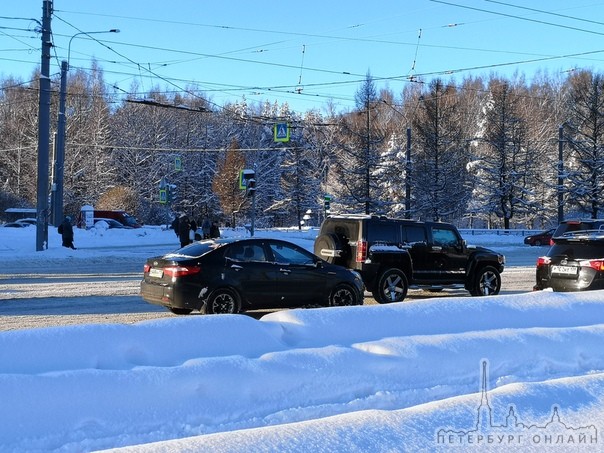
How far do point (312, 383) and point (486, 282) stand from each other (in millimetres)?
10700

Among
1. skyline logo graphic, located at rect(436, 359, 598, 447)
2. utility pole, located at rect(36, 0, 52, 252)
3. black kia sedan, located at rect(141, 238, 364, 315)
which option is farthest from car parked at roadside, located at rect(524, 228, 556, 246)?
skyline logo graphic, located at rect(436, 359, 598, 447)

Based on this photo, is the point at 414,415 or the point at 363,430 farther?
the point at 414,415

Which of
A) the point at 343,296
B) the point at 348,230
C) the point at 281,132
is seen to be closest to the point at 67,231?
the point at 281,132

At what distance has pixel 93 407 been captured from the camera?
16.3ft

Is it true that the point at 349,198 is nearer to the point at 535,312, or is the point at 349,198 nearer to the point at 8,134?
the point at 8,134

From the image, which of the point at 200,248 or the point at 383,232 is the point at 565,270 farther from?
the point at 200,248

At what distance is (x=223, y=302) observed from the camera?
11430 mm

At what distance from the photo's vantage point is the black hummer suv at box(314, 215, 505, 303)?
14.0 m

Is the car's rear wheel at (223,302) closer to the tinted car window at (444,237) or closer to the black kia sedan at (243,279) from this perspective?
the black kia sedan at (243,279)

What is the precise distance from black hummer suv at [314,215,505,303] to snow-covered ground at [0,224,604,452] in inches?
217

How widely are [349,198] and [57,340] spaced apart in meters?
50.1

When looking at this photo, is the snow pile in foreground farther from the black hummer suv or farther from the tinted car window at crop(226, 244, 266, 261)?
the black hummer suv

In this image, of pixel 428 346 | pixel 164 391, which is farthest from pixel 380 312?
pixel 164 391

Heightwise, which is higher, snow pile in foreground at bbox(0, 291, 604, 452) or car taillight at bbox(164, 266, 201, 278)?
car taillight at bbox(164, 266, 201, 278)
